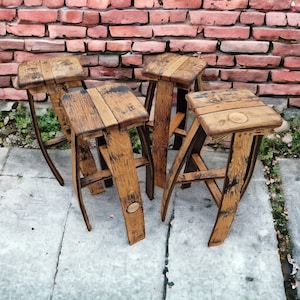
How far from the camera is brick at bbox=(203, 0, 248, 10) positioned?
284cm

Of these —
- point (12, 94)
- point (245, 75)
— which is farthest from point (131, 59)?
point (12, 94)

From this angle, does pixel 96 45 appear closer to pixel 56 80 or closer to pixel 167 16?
pixel 167 16

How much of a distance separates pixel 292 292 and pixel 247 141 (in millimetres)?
902

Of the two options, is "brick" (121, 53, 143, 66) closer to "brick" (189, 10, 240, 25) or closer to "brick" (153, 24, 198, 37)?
"brick" (153, 24, 198, 37)

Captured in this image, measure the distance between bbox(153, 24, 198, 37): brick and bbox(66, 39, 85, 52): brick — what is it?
54cm

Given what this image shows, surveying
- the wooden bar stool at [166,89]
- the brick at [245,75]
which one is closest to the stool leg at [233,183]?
the wooden bar stool at [166,89]

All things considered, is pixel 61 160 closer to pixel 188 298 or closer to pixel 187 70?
pixel 187 70

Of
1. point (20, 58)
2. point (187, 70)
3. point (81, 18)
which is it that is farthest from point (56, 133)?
point (187, 70)

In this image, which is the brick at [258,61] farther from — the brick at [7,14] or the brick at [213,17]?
the brick at [7,14]

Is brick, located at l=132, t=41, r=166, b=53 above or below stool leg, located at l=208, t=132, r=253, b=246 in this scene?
above

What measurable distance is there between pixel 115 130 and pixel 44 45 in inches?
51.4

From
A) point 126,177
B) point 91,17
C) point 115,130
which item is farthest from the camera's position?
point 91,17

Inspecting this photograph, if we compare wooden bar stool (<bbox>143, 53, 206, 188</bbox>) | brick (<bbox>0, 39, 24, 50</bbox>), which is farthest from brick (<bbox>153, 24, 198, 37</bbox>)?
brick (<bbox>0, 39, 24, 50</bbox>)

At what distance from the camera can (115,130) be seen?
2.11 metres
